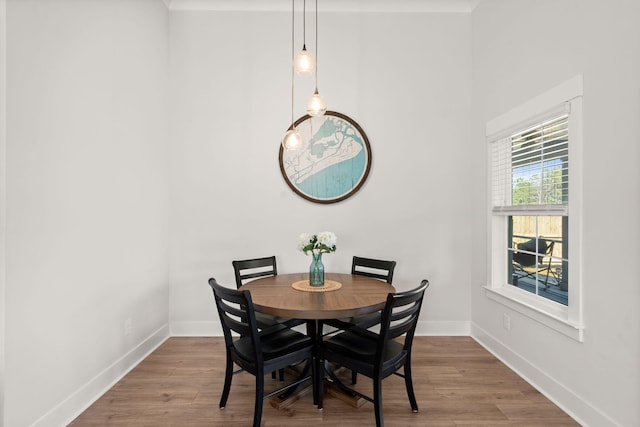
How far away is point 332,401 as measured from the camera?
2125 millimetres

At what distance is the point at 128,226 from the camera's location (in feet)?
8.50

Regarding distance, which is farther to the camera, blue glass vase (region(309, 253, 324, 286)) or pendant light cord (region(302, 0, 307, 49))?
pendant light cord (region(302, 0, 307, 49))

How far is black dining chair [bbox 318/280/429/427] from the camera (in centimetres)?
173

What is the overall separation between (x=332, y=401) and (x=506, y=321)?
1.61 m

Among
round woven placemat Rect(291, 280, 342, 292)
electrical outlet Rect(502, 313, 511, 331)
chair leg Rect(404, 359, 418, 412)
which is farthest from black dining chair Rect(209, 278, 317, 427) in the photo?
electrical outlet Rect(502, 313, 511, 331)

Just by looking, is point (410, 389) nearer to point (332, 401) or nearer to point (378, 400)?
point (378, 400)

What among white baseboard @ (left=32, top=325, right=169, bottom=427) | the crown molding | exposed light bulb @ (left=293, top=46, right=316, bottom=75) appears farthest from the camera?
the crown molding

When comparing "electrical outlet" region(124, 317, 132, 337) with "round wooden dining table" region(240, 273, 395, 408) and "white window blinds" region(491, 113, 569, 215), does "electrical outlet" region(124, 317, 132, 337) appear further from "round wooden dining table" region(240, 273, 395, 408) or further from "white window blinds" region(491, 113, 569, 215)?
"white window blinds" region(491, 113, 569, 215)

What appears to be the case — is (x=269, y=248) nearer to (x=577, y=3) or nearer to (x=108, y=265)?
(x=108, y=265)

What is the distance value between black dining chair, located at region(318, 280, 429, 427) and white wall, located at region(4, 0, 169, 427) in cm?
156

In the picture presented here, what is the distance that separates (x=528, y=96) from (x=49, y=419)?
3739 millimetres

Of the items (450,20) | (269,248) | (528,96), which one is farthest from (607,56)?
(269,248)

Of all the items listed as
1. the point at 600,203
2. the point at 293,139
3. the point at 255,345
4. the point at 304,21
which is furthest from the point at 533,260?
the point at 304,21

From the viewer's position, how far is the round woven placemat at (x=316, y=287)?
7.49ft
